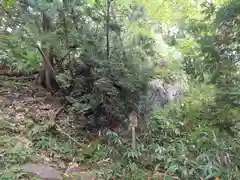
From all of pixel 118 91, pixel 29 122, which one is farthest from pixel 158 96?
pixel 29 122

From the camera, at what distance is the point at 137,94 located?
159 inches

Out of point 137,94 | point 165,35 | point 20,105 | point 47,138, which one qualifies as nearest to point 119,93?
point 137,94

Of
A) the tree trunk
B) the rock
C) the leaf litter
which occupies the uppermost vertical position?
the tree trunk

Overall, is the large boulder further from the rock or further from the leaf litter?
the rock

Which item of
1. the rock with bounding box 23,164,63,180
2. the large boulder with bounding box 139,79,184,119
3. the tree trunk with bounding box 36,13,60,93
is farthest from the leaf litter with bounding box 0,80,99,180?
the large boulder with bounding box 139,79,184,119

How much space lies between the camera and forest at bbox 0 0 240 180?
122 inches

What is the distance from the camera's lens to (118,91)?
12.9 feet

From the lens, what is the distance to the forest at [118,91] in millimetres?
3107

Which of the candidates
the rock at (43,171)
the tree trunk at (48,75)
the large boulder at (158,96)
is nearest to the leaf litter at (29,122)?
the rock at (43,171)

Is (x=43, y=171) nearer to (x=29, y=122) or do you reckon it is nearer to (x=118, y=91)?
(x=29, y=122)

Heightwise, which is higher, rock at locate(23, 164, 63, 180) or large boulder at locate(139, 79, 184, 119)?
large boulder at locate(139, 79, 184, 119)

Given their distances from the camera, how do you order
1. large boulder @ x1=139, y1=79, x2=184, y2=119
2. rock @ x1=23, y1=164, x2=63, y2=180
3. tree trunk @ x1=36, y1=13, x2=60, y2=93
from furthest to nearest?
tree trunk @ x1=36, y1=13, x2=60, y2=93 < large boulder @ x1=139, y1=79, x2=184, y2=119 < rock @ x1=23, y1=164, x2=63, y2=180

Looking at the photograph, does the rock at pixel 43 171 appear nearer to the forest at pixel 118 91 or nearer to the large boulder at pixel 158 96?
the forest at pixel 118 91

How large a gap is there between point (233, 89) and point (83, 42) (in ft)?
7.14
